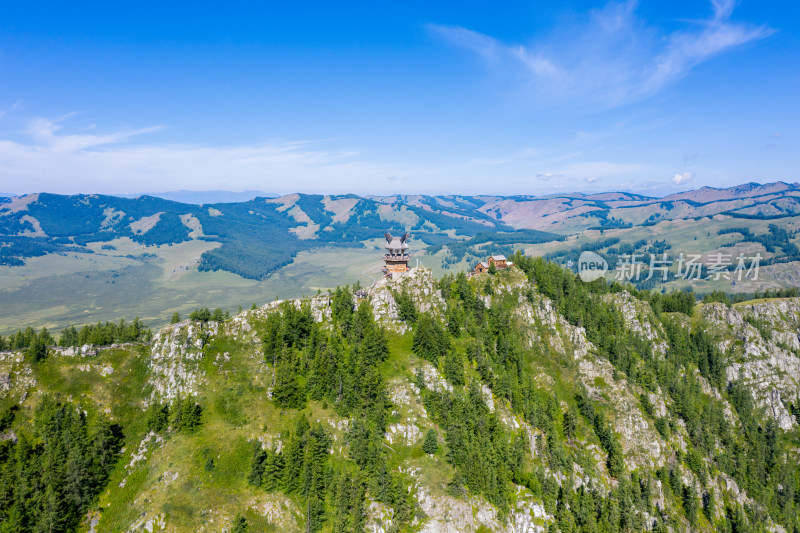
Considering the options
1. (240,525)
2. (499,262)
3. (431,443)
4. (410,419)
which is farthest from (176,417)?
(499,262)

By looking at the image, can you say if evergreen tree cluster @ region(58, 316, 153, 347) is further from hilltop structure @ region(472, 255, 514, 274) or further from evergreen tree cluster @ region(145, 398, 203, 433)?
hilltop structure @ region(472, 255, 514, 274)

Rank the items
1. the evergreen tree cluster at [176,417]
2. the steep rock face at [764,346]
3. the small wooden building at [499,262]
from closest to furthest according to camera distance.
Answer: the evergreen tree cluster at [176,417]
the steep rock face at [764,346]
the small wooden building at [499,262]

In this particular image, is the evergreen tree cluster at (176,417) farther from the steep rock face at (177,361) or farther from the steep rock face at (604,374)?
the steep rock face at (604,374)

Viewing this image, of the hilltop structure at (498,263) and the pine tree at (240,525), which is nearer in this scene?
the pine tree at (240,525)

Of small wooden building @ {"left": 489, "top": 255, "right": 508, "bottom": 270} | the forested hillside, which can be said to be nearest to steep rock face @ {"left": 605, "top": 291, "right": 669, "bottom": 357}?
the forested hillside

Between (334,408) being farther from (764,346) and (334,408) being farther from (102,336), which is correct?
(764,346)

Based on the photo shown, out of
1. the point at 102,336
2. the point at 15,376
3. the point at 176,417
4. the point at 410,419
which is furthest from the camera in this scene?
the point at 102,336

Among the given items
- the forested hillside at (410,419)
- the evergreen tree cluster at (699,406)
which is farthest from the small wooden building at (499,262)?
the evergreen tree cluster at (699,406)
